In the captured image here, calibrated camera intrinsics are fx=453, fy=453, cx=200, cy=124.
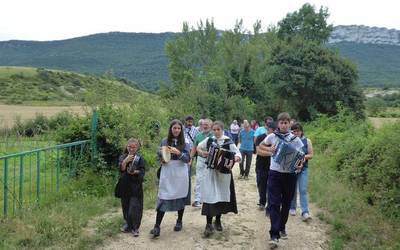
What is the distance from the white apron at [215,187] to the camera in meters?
7.06

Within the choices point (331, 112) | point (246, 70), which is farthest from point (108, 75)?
point (331, 112)

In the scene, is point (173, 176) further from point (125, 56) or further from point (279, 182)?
point (125, 56)

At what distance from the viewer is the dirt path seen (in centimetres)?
686

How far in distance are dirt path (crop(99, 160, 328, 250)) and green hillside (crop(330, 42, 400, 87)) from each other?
2692 inches

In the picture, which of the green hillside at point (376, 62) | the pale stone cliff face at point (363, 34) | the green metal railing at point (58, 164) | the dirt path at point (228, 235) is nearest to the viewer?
the dirt path at point (228, 235)

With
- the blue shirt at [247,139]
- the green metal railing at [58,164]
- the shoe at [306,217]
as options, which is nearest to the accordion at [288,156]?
the shoe at [306,217]

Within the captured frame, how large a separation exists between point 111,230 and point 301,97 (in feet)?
105

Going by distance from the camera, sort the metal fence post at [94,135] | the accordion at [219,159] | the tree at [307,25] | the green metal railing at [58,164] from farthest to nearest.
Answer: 1. the tree at [307,25]
2. the metal fence post at [94,135]
3. the green metal railing at [58,164]
4. the accordion at [219,159]

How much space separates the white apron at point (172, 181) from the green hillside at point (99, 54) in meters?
65.4

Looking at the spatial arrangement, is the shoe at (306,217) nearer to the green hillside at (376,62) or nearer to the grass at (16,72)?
the green hillside at (376,62)

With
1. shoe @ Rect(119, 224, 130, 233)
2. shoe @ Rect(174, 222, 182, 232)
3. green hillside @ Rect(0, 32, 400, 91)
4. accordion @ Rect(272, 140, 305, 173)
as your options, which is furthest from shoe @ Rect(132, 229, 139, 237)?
green hillside @ Rect(0, 32, 400, 91)

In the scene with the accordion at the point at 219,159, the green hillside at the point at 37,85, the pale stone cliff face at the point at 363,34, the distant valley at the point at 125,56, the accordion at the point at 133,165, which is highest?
the pale stone cliff face at the point at 363,34

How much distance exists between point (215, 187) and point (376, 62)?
3693 inches

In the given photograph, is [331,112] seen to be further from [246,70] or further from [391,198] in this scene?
[391,198]
